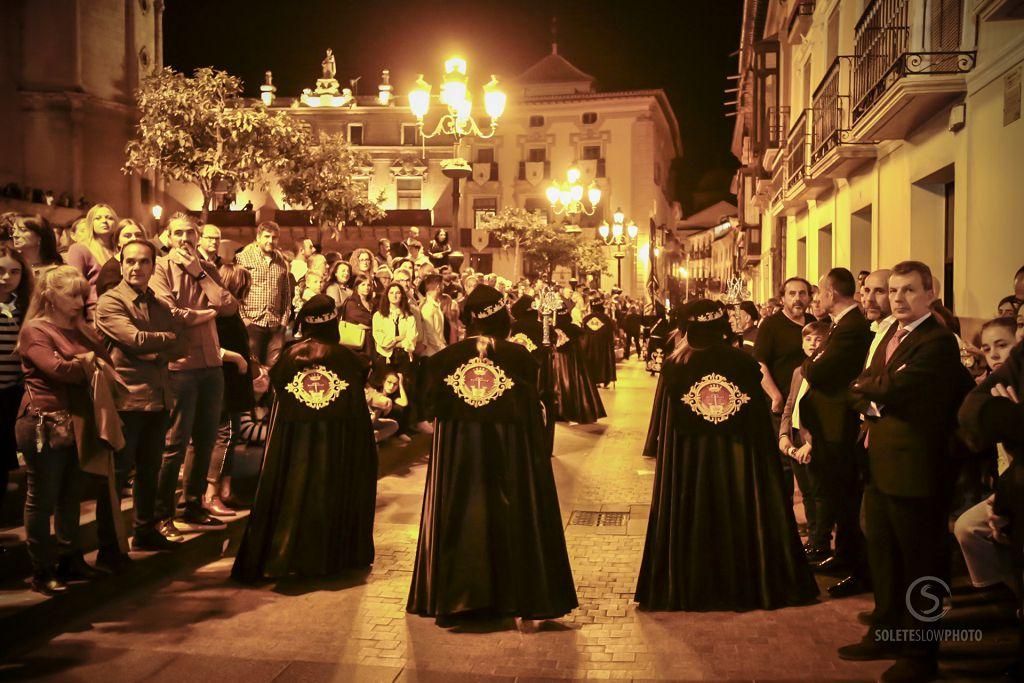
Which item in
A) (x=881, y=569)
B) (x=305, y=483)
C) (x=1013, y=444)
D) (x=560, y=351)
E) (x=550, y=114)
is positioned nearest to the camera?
(x=1013, y=444)

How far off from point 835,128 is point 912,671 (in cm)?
1181

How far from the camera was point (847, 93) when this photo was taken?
15.3 meters

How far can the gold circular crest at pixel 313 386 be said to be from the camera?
666 centimetres

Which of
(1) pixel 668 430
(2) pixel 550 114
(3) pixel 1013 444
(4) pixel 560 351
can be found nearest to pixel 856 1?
(4) pixel 560 351

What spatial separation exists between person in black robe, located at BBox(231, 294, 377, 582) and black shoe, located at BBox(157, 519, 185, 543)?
72 cm

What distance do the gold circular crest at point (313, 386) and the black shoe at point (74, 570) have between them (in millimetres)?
1634

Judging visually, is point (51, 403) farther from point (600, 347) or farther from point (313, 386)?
point (600, 347)

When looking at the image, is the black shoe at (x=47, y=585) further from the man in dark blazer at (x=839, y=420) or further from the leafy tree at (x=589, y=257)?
the leafy tree at (x=589, y=257)

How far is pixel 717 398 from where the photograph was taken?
6.04 m

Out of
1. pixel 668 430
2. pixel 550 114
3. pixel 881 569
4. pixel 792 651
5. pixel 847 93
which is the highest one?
pixel 550 114

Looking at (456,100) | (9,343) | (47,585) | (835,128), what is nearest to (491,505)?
(47,585)

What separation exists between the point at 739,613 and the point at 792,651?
666 mm

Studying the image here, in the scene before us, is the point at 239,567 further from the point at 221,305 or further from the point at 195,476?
the point at 221,305

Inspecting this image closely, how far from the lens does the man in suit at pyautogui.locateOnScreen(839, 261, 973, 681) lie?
4.87m
